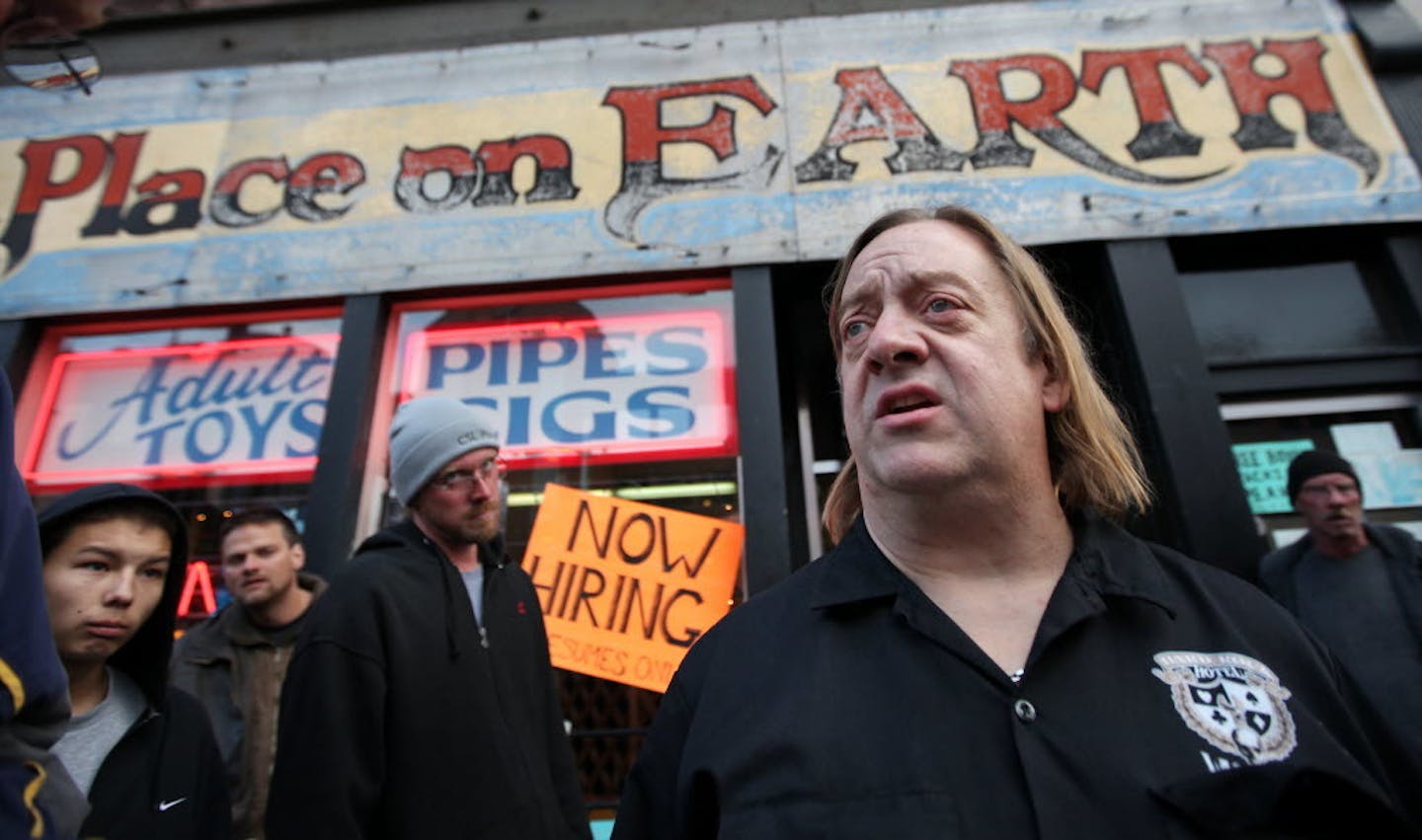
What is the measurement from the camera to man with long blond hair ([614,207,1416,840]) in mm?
927

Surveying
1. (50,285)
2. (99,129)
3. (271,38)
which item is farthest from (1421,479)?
(99,129)

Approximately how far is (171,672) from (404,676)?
1635 mm

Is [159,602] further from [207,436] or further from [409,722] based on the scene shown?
[207,436]

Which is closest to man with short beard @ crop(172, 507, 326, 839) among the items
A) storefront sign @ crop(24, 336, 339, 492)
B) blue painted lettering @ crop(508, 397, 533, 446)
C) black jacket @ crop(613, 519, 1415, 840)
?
storefront sign @ crop(24, 336, 339, 492)

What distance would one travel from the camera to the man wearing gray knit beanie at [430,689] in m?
1.87

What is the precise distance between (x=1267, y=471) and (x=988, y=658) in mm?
3778

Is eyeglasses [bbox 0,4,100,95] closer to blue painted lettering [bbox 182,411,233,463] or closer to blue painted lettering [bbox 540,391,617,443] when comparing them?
blue painted lettering [bbox 182,411,233,463]

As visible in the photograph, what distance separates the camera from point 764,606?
1.33 metres

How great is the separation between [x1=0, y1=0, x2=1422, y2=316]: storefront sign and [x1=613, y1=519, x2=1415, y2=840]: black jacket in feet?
10.7

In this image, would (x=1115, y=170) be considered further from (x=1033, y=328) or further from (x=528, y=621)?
(x=528, y=621)

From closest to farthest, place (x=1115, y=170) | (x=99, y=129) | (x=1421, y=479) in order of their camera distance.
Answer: (x=1421, y=479), (x=1115, y=170), (x=99, y=129)

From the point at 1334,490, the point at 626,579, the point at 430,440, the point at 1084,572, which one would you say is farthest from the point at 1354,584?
the point at 430,440

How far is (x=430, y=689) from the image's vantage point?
6.82 feet

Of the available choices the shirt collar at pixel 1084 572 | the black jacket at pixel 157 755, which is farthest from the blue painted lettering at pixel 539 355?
the shirt collar at pixel 1084 572
